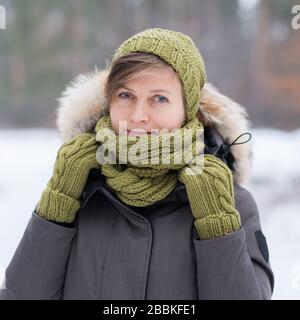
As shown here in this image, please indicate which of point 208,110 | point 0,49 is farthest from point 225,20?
point 208,110

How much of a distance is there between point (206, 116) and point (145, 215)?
375mm

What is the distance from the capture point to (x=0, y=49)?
11.7 meters

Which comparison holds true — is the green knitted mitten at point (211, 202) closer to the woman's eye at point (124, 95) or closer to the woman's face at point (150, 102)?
the woman's face at point (150, 102)

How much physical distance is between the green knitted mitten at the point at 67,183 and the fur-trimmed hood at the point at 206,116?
14cm

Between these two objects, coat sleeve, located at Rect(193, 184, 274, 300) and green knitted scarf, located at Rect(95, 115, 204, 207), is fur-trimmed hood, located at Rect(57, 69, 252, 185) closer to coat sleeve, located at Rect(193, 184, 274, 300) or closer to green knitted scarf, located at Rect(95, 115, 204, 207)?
green knitted scarf, located at Rect(95, 115, 204, 207)

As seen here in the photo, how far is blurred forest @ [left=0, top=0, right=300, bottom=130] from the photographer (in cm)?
1089

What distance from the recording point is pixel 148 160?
1393 mm

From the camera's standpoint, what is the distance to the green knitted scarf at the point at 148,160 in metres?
1.40

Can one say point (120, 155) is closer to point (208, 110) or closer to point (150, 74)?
point (150, 74)

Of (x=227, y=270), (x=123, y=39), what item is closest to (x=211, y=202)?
(x=227, y=270)

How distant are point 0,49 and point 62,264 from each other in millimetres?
11117

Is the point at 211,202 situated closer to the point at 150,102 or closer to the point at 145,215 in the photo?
the point at 145,215

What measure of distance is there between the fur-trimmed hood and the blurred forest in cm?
917

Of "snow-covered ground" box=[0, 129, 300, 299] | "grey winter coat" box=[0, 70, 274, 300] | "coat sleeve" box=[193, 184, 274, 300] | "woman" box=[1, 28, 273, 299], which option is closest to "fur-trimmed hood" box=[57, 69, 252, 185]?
"woman" box=[1, 28, 273, 299]
